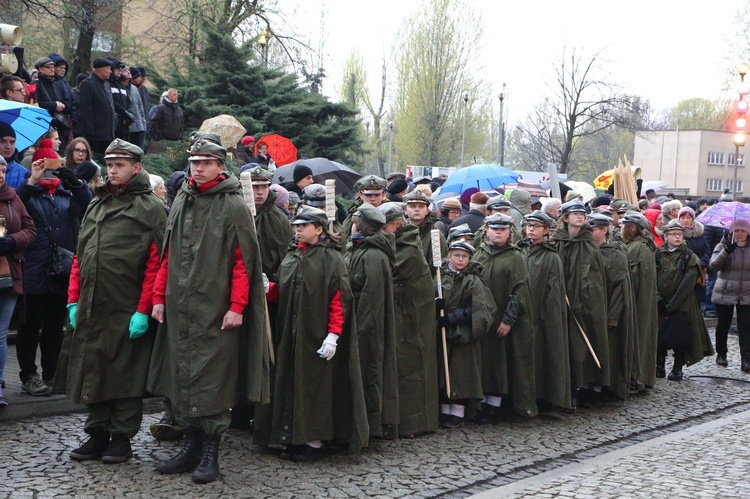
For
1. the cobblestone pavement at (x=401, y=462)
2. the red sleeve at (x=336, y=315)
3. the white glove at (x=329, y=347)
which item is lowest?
the cobblestone pavement at (x=401, y=462)

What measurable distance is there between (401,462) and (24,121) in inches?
208

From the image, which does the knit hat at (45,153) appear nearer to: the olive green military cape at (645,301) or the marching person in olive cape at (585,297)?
the marching person in olive cape at (585,297)

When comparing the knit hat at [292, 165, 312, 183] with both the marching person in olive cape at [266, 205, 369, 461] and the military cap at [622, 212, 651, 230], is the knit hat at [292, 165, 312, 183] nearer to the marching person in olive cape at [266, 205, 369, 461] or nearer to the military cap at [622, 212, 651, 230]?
the marching person in olive cape at [266, 205, 369, 461]

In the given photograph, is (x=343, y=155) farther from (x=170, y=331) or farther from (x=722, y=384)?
(x=170, y=331)

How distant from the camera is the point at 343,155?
20344 millimetres

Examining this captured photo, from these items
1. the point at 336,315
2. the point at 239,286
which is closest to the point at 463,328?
the point at 336,315

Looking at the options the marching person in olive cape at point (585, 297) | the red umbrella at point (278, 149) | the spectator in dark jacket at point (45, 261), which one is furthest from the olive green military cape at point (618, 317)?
the red umbrella at point (278, 149)

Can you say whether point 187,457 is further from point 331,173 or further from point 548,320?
point 331,173

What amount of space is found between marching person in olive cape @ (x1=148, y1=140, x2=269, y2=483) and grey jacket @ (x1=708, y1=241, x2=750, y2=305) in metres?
8.11

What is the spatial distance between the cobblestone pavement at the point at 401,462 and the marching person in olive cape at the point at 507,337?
0.81ft

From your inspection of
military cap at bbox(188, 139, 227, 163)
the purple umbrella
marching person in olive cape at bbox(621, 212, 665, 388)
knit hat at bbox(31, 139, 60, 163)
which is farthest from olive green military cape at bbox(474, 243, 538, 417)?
the purple umbrella

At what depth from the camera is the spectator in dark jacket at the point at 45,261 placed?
7.76 meters

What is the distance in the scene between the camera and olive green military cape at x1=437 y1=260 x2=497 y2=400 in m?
8.37

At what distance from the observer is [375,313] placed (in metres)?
7.45
